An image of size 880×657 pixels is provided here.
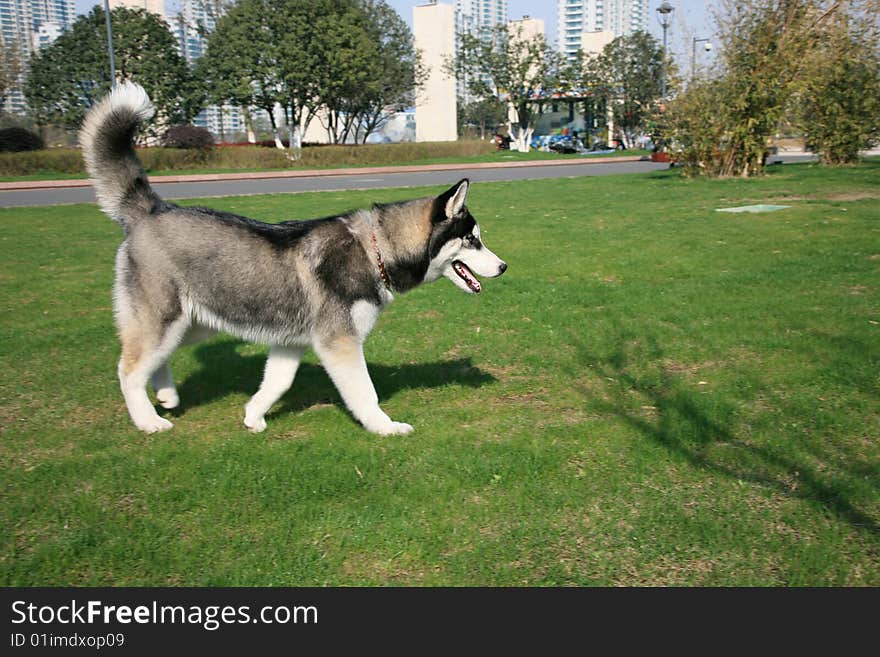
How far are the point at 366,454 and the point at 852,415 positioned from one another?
140 inches

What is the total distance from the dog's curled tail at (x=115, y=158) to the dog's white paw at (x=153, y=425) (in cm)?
145

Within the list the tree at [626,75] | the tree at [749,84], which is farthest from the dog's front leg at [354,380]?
the tree at [626,75]

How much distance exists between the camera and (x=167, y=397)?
609 cm

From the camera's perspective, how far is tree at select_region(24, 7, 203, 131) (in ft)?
170

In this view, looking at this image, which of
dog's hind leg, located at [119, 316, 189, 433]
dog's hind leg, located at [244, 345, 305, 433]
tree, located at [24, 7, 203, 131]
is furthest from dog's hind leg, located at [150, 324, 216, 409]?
tree, located at [24, 7, 203, 131]

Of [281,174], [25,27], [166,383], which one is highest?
[25,27]

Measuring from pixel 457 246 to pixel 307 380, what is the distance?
222 cm

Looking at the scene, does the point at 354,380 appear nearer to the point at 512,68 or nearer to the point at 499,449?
the point at 499,449

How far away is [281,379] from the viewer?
5.84 metres

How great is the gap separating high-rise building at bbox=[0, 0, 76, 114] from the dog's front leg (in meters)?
56.6

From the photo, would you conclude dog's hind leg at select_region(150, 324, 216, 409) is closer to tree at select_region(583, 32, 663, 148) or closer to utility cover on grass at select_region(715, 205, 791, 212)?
utility cover on grass at select_region(715, 205, 791, 212)

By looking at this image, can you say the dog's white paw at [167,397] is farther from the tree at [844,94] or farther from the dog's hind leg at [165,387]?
the tree at [844,94]

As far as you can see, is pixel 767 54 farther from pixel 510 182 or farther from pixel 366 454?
pixel 366 454

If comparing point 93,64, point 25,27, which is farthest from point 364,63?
point 25,27
